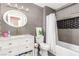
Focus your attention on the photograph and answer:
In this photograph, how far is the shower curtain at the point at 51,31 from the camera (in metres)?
1.06

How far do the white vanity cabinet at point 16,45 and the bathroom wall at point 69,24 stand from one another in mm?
318

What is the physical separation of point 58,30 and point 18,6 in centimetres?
47

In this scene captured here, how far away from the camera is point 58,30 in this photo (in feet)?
3.50

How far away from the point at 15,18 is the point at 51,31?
1.27 ft

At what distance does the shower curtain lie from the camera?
41.8 inches

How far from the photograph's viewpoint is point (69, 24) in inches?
40.6

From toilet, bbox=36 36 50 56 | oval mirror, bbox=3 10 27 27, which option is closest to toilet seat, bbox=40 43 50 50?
toilet, bbox=36 36 50 56

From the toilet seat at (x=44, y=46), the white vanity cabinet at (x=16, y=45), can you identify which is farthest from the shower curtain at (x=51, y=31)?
the white vanity cabinet at (x=16, y=45)

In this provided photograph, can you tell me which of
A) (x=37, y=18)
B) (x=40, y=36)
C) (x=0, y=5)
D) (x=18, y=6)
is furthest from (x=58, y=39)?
(x=0, y=5)

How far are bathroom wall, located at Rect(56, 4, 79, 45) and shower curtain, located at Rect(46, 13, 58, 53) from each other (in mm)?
42

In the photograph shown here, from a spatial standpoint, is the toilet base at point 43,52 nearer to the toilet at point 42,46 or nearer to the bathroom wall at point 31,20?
the toilet at point 42,46

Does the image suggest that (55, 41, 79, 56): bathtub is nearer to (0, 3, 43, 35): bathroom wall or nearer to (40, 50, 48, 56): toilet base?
(40, 50, 48, 56): toilet base

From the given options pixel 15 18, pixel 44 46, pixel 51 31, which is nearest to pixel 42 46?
pixel 44 46

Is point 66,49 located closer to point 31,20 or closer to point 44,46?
point 44,46
